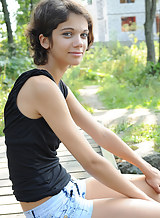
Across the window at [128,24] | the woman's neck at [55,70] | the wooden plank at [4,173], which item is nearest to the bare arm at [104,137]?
the woman's neck at [55,70]

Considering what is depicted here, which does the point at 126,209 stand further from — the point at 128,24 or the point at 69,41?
the point at 128,24

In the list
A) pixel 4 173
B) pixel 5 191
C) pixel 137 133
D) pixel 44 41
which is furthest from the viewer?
pixel 137 133

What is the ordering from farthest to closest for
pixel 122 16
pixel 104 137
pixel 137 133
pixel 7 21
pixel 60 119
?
pixel 122 16, pixel 7 21, pixel 137 133, pixel 104 137, pixel 60 119

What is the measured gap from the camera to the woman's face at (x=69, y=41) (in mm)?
1678

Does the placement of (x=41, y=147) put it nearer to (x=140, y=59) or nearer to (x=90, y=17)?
(x=90, y=17)

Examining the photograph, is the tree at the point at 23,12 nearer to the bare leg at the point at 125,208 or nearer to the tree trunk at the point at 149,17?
the tree trunk at the point at 149,17

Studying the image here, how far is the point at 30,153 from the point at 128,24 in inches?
853

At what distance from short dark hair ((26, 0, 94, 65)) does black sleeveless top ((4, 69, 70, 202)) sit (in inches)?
9.1

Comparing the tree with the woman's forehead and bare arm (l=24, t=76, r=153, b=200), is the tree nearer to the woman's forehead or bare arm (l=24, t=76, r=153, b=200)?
the woman's forehead

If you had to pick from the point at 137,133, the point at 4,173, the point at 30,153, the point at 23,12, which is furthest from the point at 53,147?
the point at 23,12

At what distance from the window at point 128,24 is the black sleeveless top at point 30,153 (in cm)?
2000

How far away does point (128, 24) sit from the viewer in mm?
22266

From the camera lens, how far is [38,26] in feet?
5.69

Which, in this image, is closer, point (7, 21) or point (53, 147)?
point (53, 147)
